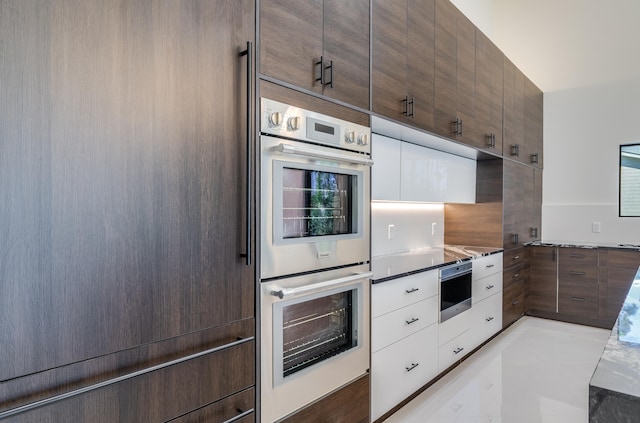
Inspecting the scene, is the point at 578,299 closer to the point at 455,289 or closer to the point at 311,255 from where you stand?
the point at 455,289

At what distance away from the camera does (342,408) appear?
6.39 feet

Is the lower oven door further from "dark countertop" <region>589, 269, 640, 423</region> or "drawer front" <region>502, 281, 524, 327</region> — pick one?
"drawer front" <region>502, 281, 524, 327</region>

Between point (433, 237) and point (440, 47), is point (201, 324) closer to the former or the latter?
point (440, 47)

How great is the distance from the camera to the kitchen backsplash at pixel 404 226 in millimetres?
3207

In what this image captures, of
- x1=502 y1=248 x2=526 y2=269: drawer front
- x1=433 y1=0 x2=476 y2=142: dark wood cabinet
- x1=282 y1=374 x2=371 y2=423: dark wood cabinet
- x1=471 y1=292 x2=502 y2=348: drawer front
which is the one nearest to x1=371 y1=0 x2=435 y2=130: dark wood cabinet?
x1=433 y1=0 x2=476 y2=142: dark wood cabinet

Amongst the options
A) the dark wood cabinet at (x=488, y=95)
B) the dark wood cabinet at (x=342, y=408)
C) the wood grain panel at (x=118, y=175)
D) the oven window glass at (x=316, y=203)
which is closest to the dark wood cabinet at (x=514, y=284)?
the dark wood cabinet at (x=488, y=95)

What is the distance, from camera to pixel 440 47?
284 cm

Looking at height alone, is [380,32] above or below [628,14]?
below

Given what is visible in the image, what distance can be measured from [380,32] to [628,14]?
12.6 feet

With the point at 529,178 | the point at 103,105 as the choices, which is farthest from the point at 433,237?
the point at 103,105

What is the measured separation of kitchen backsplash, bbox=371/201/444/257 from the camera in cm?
321

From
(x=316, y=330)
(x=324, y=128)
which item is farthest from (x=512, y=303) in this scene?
(x=324, y=128)

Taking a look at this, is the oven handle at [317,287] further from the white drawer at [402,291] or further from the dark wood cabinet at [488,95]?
the dark wood cabinet at [488,95]

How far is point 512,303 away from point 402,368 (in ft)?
7.62
